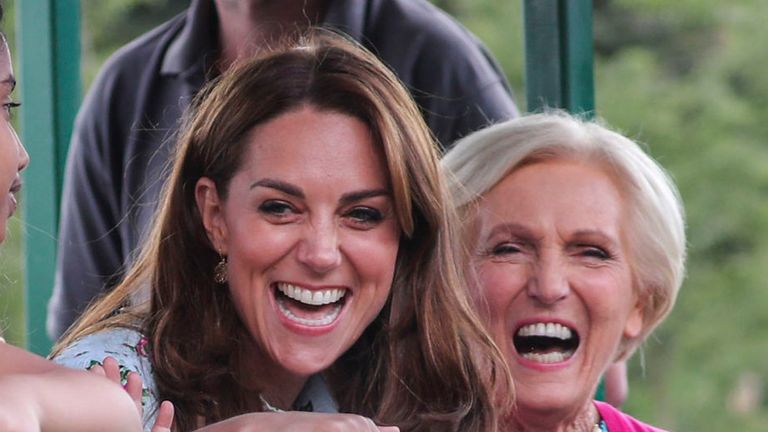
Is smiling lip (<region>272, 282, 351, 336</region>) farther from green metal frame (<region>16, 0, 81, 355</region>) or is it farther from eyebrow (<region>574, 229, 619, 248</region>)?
green metal frame (<region>16, 0, 81, 355</region>)

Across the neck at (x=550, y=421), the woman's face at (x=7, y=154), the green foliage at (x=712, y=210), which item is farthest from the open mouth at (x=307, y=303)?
the green foliage at (x=712, y=210)

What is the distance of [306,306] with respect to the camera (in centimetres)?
236

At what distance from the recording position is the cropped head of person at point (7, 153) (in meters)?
1.63

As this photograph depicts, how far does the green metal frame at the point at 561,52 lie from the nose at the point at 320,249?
3.02 feet

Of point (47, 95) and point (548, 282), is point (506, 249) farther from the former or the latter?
point (47, 95)

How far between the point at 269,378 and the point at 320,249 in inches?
10.1

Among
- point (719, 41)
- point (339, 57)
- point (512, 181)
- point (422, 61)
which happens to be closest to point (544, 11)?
point (422, 61)

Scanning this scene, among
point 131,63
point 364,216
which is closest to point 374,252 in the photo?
point 364,216

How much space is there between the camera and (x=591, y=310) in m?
2.71

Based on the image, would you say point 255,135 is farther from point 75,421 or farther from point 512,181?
point 75,421

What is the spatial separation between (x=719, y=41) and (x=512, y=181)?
9.65 metres

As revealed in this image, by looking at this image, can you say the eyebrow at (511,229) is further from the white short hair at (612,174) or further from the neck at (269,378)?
the neck at (269,378)

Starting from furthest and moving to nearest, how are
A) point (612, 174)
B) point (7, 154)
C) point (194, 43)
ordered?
1. point (194, 43)
2. point (612, 174)
3. point (7, 154)

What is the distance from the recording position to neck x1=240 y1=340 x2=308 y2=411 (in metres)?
2.44
